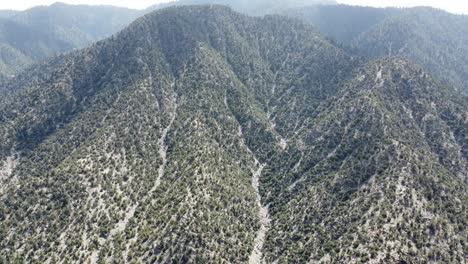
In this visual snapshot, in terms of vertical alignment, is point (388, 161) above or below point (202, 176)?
above

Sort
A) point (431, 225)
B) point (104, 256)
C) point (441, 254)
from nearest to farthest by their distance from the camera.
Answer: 1. point (441, 254)
2. point (431, 225)
3. point (104, 256)

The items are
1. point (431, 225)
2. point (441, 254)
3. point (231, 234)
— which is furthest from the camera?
point (231, 234)

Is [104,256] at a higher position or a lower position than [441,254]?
lower

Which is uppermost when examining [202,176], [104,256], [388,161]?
[388,161]

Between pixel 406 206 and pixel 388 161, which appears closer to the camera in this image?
pixel 406 206

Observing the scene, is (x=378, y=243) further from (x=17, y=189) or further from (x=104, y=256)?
(x=17, y=189)

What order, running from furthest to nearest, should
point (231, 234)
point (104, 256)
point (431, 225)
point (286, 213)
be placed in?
point (286, 213) < point (231, 234) < point (104, 256) < point (431, 225)

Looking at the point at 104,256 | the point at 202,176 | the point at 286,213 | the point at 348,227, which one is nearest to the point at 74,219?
the point at 104,256

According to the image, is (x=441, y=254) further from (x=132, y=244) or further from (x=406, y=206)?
(x=132, y=244)

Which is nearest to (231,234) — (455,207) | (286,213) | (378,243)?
(286,213)
